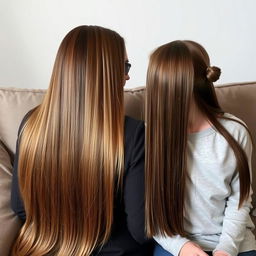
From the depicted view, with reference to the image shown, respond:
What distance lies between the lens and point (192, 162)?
0.97 m

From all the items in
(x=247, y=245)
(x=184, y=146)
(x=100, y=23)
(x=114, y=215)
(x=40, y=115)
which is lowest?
(x=247, y=245)

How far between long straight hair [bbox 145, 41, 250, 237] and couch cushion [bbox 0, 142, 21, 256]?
392mm

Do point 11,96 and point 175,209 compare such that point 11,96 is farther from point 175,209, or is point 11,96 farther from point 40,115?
point 175,209

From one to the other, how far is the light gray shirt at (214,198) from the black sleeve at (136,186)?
10 cm

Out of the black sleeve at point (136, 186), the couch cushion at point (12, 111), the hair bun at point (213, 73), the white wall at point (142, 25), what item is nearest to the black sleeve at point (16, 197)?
the couch cushion at point (12, 111)

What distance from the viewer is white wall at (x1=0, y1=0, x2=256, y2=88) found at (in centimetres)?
146

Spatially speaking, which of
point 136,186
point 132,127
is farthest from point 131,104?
point 136,186

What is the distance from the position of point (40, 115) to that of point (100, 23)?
0.71 metres

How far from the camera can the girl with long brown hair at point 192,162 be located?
908 mm

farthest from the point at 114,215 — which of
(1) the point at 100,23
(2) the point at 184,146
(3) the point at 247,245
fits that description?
(1) the point at 100,23

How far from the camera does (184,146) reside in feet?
3.06

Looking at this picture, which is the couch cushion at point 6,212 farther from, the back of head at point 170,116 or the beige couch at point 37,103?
the back of head at point 170,116

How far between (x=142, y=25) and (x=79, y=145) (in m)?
0.79

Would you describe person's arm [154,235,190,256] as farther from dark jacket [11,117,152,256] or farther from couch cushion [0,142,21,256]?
couch cushion [0,142,21,256]
